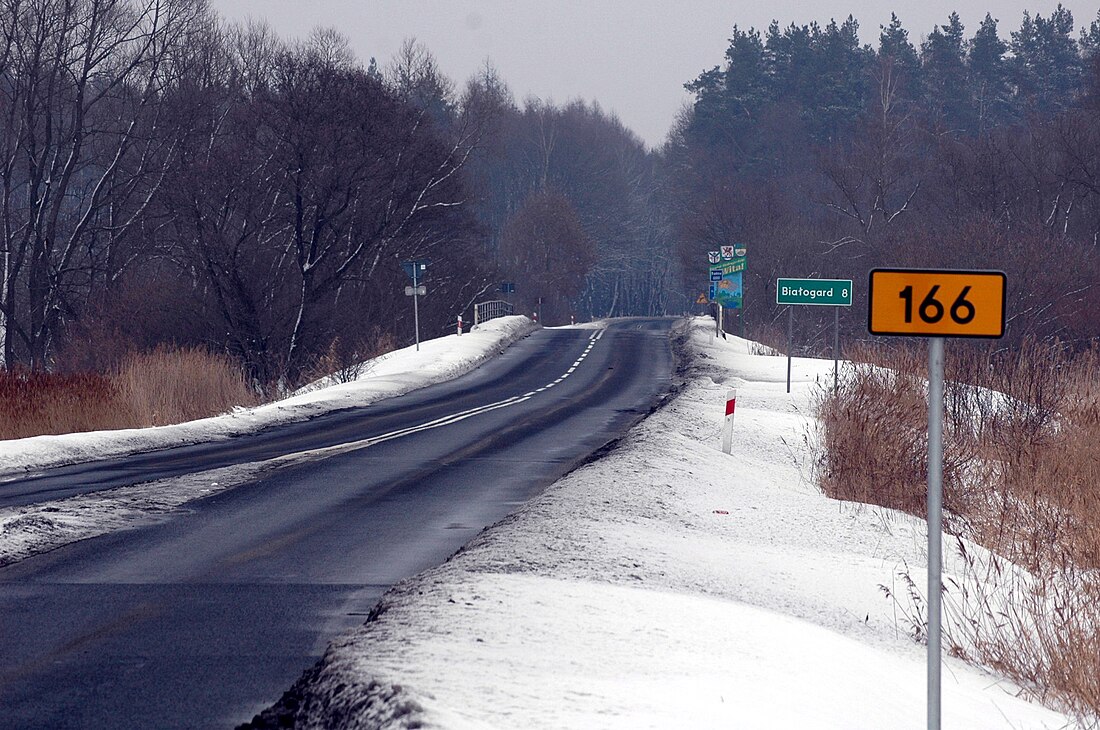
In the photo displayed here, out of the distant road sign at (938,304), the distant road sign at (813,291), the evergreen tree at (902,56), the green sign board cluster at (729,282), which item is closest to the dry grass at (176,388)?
the distant road sign at (813,291)

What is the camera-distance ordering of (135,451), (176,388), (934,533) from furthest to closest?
(176,388) < (135,451) < (934,533)

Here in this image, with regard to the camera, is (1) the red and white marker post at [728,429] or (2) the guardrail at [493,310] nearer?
(1) the red and white marker post at [728,429]

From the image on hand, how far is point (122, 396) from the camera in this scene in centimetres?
2402

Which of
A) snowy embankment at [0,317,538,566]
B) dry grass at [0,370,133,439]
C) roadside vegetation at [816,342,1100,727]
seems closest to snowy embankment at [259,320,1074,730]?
roadside vegetation at [816,342,1100,727]

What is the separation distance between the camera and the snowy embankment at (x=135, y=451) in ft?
36.6

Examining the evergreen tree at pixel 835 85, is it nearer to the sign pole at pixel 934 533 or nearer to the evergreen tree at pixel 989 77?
the evergreen tree at pixel 989 77

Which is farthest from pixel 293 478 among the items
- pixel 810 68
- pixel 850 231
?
pixel 810 68

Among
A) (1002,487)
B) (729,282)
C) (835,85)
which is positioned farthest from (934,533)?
(835,85)

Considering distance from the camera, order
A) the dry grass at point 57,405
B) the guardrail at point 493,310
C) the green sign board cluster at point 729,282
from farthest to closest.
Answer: the guardrail at point 493,310
the green sign board cluster at point 729,282
the dry grass at point 57,405

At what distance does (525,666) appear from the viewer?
242 inches

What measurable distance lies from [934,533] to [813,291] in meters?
19.5

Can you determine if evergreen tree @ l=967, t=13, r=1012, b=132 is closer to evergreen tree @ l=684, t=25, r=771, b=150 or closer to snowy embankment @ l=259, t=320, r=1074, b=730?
evergreen tree @ l=684, t=25, r=771, b=150

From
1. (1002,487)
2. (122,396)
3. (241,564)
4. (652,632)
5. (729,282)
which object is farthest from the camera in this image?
(729,282)

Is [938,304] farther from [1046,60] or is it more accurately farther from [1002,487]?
[1046,60]
